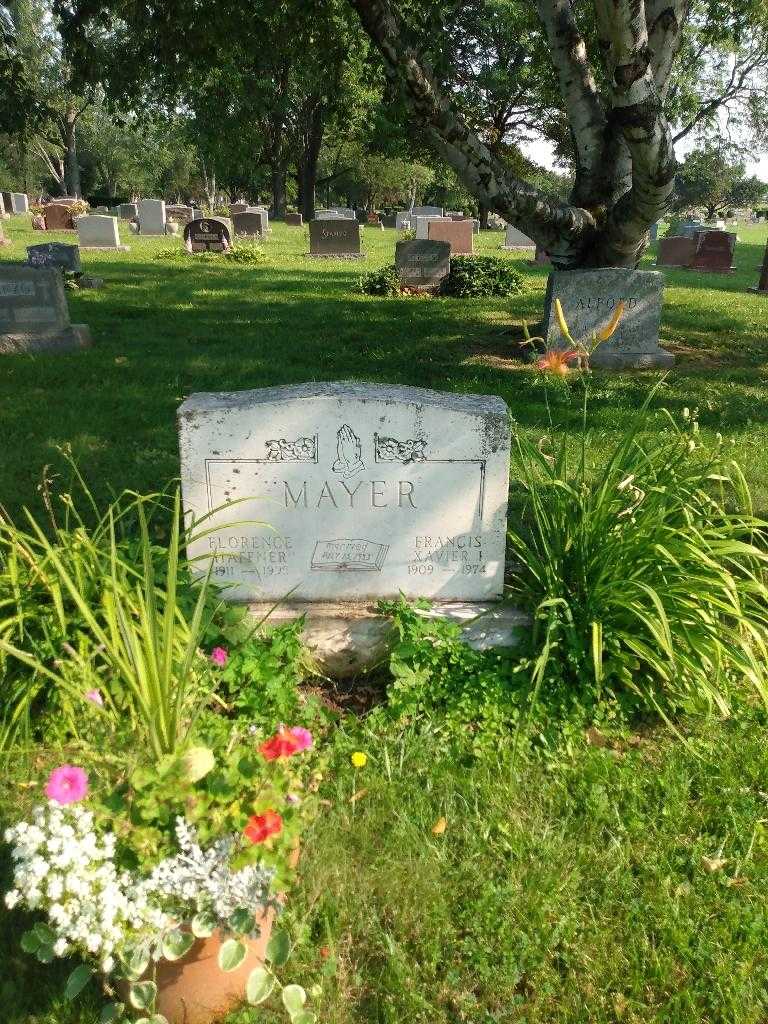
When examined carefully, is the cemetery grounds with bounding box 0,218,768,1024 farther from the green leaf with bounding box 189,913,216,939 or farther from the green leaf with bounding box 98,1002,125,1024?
the green leaf with bounding box 189,913,216,939

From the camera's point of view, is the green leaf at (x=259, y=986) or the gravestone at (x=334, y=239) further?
the gravestone at (x=334, y=239)

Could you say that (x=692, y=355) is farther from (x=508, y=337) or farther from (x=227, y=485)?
(x=227, y=485)

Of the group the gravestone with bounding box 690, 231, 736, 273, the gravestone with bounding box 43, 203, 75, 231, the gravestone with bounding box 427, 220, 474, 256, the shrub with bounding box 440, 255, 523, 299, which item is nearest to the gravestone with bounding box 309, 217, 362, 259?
the gravestone with bounding box 427, 220, 474, 256

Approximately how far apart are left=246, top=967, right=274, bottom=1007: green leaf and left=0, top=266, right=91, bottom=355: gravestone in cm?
852

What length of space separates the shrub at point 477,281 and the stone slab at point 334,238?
7.09 m

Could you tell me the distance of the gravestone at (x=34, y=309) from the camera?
888 cm

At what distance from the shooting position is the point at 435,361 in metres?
8.37

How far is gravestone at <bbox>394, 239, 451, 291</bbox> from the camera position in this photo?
13.8m

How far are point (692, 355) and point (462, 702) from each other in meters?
7.27

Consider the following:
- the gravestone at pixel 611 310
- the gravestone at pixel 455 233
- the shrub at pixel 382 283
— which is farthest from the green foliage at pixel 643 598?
the gravestone at pixel 455 233

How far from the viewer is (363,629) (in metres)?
3.31

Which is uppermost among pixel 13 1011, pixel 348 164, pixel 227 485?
pixel 348 164

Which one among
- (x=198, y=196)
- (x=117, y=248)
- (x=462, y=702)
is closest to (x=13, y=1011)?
(x=462, y=702)

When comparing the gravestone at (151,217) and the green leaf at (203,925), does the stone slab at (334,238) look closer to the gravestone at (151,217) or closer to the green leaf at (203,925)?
the gravestone at (151,217)
